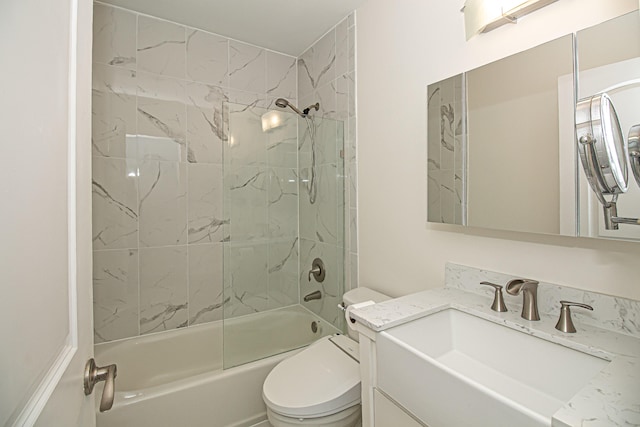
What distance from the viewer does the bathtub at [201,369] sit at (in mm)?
1371

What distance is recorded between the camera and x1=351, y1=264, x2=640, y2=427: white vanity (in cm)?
61

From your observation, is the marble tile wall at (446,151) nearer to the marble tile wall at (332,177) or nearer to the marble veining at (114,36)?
the marble tile wall at (332,177)

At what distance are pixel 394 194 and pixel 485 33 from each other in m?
0.78

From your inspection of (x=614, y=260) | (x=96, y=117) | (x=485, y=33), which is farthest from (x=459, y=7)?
(x=96, y=117)

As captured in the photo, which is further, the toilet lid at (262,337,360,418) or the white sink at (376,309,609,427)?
the toilet lid at (262,337,360,418)

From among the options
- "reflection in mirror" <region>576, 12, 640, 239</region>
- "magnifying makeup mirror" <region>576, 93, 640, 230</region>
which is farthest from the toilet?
"magnifying makeup mirror" <region>576, 93, 640, 230</region>

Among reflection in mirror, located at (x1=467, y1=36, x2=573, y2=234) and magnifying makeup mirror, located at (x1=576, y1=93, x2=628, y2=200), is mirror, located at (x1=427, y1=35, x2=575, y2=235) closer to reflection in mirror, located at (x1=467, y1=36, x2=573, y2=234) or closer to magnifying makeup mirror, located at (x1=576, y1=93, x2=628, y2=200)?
reflection in mirror, located at (x1=467, y1=36, x2=573, y2=234)

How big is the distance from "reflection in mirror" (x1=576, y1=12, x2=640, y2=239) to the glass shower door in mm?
1291

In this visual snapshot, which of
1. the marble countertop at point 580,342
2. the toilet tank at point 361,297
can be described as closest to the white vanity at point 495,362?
the marble countertop at point 580,342

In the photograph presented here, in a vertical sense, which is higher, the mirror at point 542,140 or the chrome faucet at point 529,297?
the mirror at point 542,140

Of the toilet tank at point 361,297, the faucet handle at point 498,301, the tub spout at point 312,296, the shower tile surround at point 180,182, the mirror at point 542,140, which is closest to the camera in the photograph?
the mirror at point 542,140

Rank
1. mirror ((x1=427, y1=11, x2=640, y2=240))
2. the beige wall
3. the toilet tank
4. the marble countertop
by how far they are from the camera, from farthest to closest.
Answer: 1. the toilet tank
2. the beige wall
3. mirror ((x1=427, y1=11, x2=640, y2=240))
4. the marble countertop

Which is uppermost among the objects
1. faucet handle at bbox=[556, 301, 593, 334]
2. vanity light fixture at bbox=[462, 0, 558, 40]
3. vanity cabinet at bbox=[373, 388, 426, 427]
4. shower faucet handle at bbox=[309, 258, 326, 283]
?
vanity light fixture at bbox=[462, 0, 558, 40]

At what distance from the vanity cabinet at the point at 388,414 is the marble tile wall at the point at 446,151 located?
739mm
